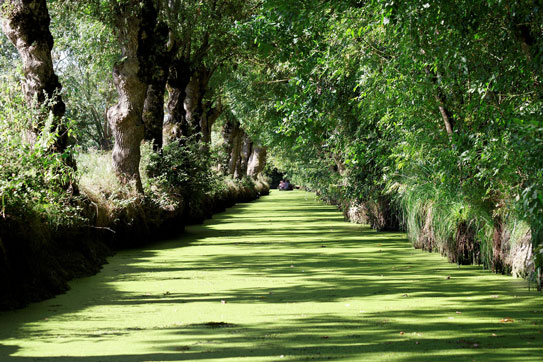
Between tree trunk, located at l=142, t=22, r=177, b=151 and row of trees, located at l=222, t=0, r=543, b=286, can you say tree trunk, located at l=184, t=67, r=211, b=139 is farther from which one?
row of trees, located at l=222, t=0, r=543, b=286

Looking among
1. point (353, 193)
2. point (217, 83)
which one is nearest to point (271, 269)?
point (353, 193)

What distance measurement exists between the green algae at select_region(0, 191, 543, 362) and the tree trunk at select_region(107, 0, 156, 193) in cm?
326

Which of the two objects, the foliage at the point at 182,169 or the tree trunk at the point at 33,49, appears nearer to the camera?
the tree trunk at the point at 33,49

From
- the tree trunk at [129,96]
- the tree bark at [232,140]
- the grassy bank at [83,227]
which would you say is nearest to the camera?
the grassy bank at [83,227]

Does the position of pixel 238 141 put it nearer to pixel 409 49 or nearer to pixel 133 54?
pixel 133 54

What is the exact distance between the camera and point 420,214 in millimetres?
11305

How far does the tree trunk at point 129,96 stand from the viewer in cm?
1312

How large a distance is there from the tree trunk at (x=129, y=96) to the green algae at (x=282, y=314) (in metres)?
3.26

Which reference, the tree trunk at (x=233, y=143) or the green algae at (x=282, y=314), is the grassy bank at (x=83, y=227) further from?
the tree trunk at (x=233, y=143)

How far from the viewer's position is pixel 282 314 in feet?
19.6

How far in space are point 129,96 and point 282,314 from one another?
328 inches

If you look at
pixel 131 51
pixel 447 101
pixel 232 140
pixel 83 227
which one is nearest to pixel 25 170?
pixel 83 227

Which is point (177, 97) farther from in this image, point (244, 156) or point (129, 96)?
point (244, 156)

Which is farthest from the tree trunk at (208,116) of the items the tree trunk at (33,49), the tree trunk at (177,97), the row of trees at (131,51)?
the tree trunk at (33,49)
